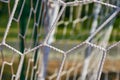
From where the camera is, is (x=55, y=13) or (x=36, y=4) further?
(x=55, y=13)

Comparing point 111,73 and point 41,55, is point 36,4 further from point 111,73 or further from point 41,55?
point 111,73

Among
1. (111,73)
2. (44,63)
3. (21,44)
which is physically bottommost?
(111,73)

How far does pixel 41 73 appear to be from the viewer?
0.76 m

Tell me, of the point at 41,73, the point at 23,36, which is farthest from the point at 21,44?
the point at 41,73

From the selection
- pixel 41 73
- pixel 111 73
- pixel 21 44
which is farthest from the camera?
pixel 111 73

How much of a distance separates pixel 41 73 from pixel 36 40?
0.10m

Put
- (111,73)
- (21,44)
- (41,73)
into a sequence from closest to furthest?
(21,44) → (41,73) → (111,73)

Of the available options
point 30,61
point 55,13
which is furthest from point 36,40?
point 55,13

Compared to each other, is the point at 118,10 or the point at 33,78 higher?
the point at 118,10

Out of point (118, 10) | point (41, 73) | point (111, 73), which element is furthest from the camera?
point (111, 73)

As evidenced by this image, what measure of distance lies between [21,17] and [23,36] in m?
0.04

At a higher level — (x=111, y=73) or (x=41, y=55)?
(x=41, y=55)

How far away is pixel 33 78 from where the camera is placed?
2.21 feet

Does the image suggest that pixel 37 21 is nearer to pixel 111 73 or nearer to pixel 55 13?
pixel 55 13
